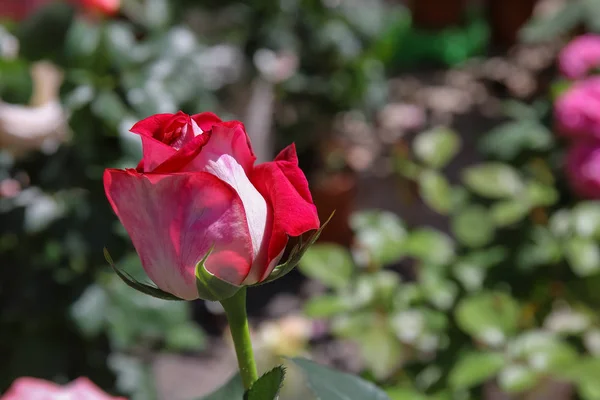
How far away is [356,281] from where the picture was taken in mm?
926

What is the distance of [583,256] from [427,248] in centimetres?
20

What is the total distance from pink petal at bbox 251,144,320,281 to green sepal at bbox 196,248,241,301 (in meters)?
0.02

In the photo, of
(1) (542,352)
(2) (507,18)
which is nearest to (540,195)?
(1) (542,352)

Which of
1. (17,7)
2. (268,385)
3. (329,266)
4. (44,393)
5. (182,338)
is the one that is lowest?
→ (182,338)

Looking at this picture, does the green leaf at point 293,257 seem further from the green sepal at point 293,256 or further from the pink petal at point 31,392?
the pink petal at point 31,392

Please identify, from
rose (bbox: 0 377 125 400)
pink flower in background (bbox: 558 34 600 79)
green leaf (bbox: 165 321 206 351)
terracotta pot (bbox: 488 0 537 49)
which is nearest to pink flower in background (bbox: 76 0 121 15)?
green leaf (bbox: 165 321 206 351)

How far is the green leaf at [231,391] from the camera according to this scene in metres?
0.39

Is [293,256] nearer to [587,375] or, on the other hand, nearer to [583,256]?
[587,375]

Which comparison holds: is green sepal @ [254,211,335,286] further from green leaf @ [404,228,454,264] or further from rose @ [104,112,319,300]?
green leaf @ [404,228,454,264]

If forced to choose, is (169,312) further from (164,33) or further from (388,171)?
(388,171)

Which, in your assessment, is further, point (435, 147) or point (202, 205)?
point (435, 147)

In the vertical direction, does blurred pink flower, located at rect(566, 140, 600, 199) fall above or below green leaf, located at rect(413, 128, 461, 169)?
above

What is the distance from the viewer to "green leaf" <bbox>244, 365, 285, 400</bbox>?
0.90 ft

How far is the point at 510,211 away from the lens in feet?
3.13
